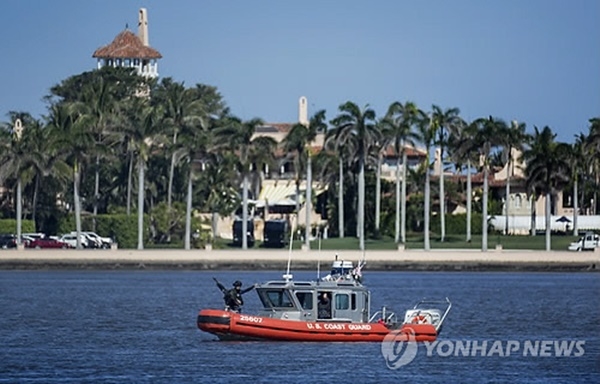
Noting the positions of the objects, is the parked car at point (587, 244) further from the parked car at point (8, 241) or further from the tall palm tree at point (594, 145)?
the parked car at point (8, 241)

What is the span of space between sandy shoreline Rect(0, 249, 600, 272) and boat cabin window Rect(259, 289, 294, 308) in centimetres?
6114

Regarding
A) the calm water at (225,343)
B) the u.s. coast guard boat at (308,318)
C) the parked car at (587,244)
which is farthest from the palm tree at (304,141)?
the u.s. coast guard boat at (308,318)

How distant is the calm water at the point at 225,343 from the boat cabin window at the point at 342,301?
1.32 m

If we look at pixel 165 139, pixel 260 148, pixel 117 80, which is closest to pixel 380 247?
pixel 260 148

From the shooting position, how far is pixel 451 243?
140 metres

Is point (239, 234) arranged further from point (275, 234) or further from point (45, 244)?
point (45, 244)

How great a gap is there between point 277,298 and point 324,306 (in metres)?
1.59

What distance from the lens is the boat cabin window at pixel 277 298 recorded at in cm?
5797

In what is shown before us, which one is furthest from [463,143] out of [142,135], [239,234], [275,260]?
[142,135]

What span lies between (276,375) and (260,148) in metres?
86.2

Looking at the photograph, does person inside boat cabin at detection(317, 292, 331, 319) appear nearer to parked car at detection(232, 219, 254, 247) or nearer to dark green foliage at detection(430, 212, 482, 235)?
parked car at detection(232, 219, 254, 247)

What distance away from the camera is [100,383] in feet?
159

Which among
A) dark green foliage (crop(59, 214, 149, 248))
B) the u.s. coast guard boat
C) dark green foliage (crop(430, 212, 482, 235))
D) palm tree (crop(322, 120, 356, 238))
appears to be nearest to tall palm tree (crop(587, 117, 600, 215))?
dark green foliage (crop(430, 212, 482, 235))

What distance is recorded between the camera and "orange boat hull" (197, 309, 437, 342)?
57312 mm
